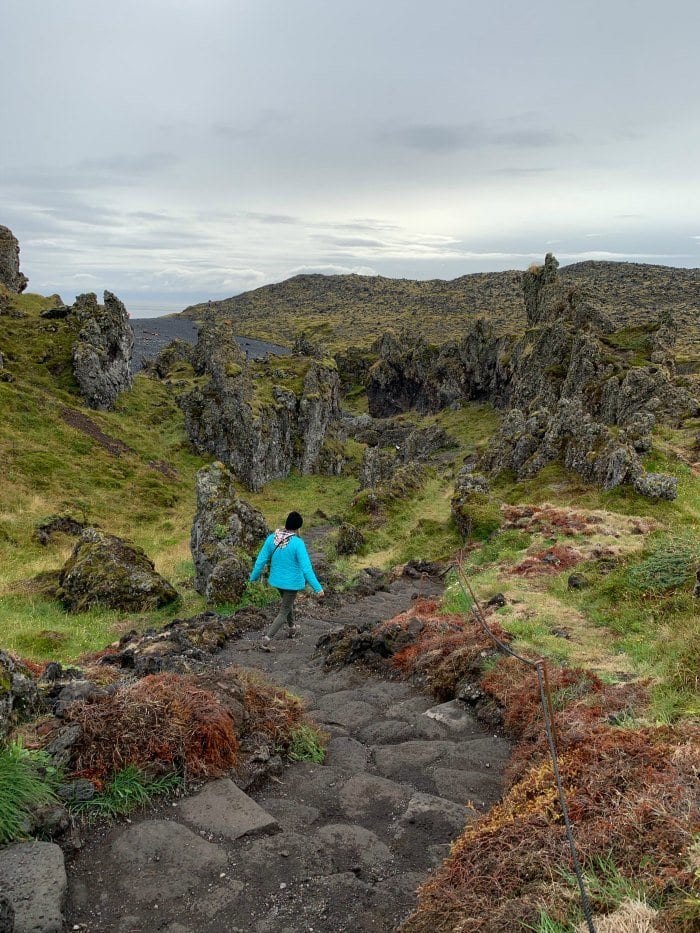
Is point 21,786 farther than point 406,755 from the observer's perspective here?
No

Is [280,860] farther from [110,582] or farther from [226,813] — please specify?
[110,582]

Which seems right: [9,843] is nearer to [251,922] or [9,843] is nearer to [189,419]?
[251,922]

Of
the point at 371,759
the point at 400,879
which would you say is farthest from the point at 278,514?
the point at 400,879

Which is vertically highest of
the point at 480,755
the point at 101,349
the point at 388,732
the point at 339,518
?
the point at 101,349

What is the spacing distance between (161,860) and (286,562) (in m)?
7.90

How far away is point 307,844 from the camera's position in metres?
5.72

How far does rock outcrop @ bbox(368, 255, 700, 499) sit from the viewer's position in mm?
28906

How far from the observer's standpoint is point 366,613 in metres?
18.2

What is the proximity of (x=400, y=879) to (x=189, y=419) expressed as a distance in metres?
49.0

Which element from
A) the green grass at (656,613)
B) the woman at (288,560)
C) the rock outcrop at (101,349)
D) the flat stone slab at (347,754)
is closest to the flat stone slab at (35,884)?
the flat stone slab at (347,754)

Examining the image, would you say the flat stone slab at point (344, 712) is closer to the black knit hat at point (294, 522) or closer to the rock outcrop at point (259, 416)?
the black knit hat at point (294, 522)

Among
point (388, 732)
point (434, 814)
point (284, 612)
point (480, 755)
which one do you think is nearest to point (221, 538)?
point (284, 612)

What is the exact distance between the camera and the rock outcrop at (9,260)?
2778 inches

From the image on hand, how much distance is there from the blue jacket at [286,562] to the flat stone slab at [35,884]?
794 centimetres
